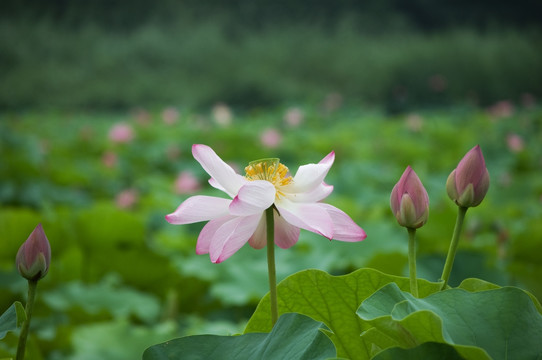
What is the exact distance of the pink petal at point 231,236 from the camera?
44cm

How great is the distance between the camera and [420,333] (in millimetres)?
359

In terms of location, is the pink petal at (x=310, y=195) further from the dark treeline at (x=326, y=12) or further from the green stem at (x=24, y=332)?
the dark treeline at (x=326, y=12)

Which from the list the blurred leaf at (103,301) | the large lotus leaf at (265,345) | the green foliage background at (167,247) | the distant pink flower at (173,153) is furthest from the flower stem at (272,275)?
the distant pink flower at (173,153)

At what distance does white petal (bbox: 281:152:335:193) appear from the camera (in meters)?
0.46

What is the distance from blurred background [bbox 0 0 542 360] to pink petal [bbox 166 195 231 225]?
0.67 ft

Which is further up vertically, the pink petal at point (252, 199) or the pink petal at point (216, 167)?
the pink petal at point (216, 167)

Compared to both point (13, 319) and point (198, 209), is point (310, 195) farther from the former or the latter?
point (13, 319)

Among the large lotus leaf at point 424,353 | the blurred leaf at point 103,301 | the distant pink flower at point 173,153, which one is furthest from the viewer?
the distant pink flower at point 173,153

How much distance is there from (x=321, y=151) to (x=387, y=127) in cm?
119

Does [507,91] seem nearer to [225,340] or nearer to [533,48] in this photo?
[533,48]

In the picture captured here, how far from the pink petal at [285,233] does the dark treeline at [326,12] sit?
11663mm

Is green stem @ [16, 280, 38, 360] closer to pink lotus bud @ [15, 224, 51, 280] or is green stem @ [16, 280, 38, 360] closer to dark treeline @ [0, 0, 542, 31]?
pink lotus bud @ [15, 224, 51, 280]

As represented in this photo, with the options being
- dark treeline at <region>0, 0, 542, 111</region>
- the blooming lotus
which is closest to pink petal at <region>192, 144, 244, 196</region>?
the blooming lotus

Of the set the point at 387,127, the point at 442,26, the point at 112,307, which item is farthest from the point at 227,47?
the point at 112,307
